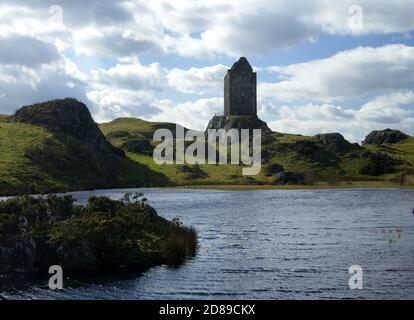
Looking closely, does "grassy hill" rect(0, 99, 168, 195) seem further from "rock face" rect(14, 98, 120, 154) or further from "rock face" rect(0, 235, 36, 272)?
"rock face" rect(0, 235, 36, 272)

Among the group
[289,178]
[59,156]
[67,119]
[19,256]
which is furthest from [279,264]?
[67,119]

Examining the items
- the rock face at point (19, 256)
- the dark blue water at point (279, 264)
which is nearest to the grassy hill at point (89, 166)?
the dark blue water at point (279, 264)

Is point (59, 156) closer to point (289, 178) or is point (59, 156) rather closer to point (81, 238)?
point (289, 178)

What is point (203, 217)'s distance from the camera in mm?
77938

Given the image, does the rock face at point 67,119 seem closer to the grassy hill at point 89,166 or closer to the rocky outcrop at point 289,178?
the grassy hill at point 89,166

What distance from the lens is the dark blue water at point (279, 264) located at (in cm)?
3544

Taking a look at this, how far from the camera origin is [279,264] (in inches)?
1742

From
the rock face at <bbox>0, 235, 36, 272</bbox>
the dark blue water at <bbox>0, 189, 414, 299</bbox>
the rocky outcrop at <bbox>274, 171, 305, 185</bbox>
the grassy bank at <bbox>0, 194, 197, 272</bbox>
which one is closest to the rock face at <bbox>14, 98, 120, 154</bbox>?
the rocky outcrop at <bbox>274, 171, 305, 185</bbox>

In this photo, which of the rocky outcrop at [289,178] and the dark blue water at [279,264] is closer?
the dark blue water at [279,264]

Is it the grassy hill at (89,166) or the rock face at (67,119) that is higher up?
the rock face at (67,119)

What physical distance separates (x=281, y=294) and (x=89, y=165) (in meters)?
136

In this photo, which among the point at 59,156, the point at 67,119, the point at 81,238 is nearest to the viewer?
the point at 81,238
